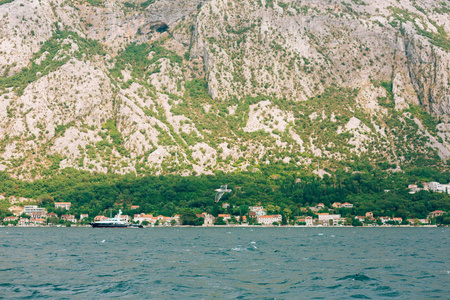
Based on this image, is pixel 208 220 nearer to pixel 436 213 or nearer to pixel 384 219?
pixel 384 219

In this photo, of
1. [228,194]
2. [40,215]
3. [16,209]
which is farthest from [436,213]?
[16,209]

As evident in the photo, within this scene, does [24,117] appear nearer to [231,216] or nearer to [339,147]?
[231,216]

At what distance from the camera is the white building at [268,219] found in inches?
6555

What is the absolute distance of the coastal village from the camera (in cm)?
16288

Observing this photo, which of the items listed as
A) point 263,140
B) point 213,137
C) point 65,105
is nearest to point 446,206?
point 263,140

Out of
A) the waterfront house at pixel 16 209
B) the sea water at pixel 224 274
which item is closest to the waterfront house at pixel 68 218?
the waterfront house at pixel 16 209

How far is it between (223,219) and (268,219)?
14.6 m

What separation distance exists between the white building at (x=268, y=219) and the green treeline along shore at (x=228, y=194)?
9.34 ft

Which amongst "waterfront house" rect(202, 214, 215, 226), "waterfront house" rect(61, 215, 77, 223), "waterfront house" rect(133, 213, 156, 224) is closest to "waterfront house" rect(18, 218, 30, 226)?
"waterfront house" rect(61, 215, 77, 223)

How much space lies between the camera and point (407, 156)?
641 feet

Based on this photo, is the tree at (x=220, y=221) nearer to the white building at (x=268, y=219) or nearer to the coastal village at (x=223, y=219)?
the coastal village at (x=223, y=219)

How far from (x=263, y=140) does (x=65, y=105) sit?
75.5m

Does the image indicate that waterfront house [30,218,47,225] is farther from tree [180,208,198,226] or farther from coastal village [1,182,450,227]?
tree [180,208,198,226]

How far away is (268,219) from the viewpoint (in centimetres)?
16738
